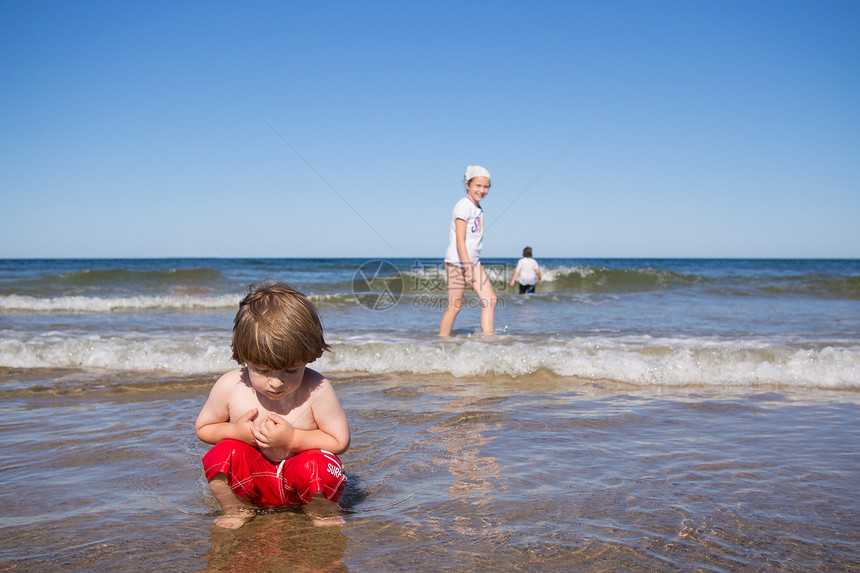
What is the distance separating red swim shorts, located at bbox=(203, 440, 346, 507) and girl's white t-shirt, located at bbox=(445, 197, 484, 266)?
14.2 ft

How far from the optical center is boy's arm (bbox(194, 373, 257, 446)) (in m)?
2.08

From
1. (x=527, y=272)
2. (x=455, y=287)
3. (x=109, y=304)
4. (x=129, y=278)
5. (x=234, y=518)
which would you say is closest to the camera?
(x=234, y=518)

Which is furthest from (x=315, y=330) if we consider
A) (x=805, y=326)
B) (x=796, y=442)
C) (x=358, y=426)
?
(x=805, y=326)

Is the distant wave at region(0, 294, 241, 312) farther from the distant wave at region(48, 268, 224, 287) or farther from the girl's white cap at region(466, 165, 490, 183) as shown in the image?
the girl's white cap at region(466, 165, 490, 183)

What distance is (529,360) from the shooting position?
5.04m

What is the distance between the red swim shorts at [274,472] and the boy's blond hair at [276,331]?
1.27 ft

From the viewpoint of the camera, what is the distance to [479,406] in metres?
3.81

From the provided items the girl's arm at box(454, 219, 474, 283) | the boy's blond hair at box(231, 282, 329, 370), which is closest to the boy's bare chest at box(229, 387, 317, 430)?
the boy's blond hair at box(231, 282, 329, 370)

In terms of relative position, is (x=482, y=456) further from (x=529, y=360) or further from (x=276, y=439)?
(x=529, y=360)

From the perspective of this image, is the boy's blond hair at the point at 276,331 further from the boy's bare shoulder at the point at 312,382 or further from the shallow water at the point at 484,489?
the shallow water at the point at 484,489

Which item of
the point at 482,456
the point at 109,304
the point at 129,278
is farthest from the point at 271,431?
the point at 129,278

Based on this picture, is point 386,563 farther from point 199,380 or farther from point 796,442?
point 199,380

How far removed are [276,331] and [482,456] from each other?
4.57 ft

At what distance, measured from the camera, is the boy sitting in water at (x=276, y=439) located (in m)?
1.92
